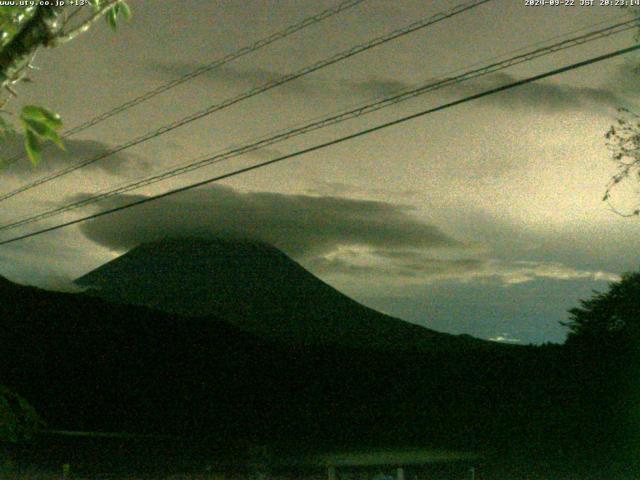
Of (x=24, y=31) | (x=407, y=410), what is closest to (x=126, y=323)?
(x=407, y=410)

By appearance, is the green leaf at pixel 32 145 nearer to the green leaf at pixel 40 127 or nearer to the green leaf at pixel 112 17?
the green leaf at pixel 40 127

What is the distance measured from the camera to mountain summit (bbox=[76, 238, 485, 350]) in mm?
83625

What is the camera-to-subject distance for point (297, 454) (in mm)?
20938

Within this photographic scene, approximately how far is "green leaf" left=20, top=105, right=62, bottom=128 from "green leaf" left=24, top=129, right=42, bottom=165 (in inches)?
1.6

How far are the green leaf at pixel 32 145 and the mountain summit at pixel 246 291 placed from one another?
70.1 m

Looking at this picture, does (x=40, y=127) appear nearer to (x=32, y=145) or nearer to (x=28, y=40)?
(x=32, y=145)

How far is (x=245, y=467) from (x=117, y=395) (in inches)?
405

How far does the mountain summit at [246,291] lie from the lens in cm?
8362

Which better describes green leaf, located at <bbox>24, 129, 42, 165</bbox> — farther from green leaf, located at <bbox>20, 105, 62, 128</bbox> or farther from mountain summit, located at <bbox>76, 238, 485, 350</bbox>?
mountain summit, located at <bbox>76, 238, 485, 350</bbox>

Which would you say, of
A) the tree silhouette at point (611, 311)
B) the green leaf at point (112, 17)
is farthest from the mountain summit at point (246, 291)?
the green leaf at point (112, 17)

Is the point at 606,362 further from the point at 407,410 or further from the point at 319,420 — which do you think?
the point at 319,420

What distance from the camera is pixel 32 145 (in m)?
2.05

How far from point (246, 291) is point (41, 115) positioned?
342ft

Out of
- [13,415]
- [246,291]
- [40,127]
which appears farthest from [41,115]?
[246,291]
